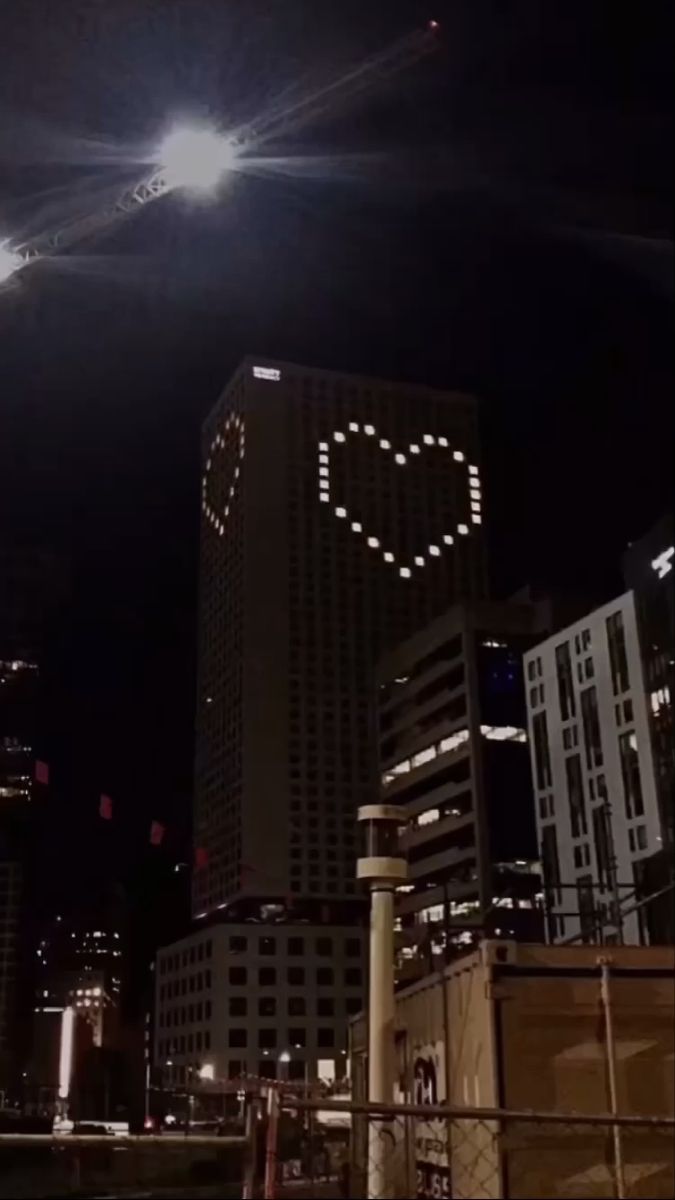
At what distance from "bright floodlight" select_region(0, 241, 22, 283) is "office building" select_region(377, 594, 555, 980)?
3583 centimetres

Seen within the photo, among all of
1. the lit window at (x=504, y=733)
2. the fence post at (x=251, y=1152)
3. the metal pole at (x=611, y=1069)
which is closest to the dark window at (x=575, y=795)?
the lit window at (x=504, y=733)

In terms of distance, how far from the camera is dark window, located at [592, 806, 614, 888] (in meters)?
40.2

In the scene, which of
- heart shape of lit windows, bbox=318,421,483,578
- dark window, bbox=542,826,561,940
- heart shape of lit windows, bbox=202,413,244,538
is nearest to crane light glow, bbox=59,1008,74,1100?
dark window, bbox=542,826,561,940

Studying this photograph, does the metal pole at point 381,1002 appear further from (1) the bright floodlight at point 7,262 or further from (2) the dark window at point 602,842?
(2) the dark window at point 602,842

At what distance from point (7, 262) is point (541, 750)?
3205 cm

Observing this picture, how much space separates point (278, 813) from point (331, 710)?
24.6 ft

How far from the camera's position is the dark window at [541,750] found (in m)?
47.1

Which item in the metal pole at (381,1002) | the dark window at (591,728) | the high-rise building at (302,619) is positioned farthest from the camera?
the high-rise building at (302,619)

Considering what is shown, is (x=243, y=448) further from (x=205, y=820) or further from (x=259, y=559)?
(x=205, y=820)

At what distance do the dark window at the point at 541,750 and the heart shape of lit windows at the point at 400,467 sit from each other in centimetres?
3337

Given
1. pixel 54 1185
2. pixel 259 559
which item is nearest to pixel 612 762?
pixel 54 1185

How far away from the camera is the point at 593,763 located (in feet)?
143

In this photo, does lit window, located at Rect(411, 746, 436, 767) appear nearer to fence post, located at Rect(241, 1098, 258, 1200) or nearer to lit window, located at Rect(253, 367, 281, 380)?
lit window, located at Rect(253, 367, 281, 380)

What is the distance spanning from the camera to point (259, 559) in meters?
77.9
